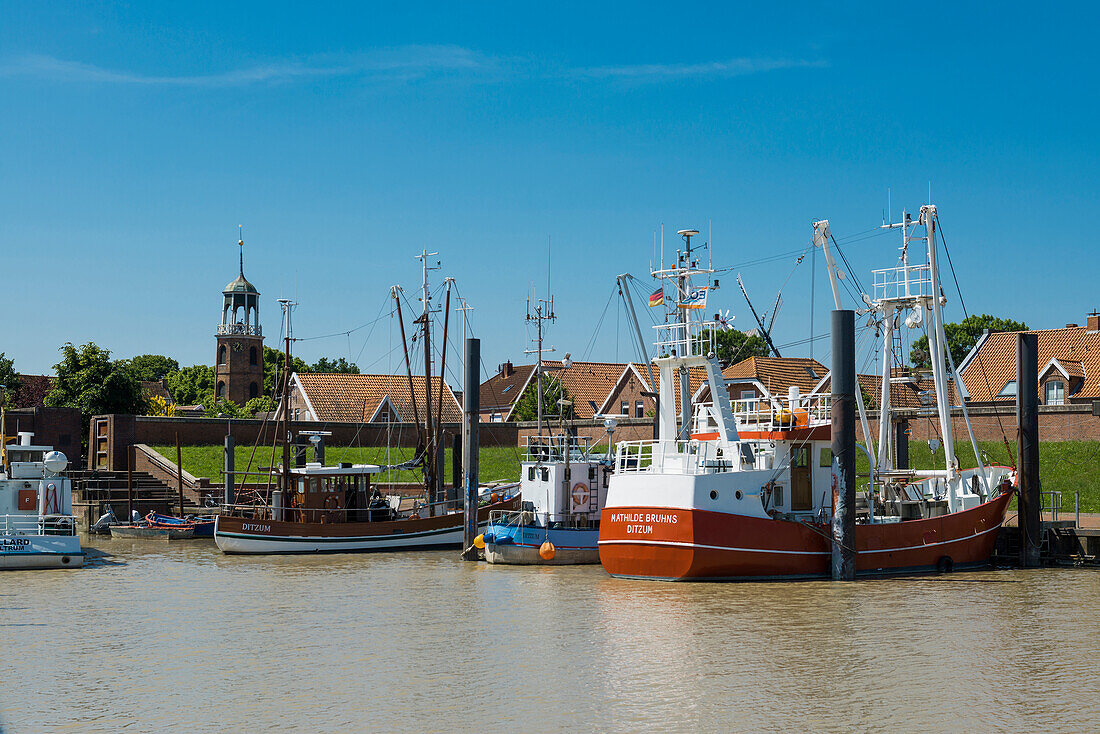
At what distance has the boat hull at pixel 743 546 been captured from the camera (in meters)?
27.3

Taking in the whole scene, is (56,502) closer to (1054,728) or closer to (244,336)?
(1054,728)

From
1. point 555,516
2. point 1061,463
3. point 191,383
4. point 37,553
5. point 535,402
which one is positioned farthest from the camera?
point 191,383

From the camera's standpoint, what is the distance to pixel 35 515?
114ft

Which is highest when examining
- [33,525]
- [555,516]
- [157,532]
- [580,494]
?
[580,494]

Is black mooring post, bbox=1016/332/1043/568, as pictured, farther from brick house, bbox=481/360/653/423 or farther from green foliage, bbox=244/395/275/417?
green foliage, bbox=244/395/275/417

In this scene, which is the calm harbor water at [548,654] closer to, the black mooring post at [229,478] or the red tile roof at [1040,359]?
the black mooring post at [229,478]

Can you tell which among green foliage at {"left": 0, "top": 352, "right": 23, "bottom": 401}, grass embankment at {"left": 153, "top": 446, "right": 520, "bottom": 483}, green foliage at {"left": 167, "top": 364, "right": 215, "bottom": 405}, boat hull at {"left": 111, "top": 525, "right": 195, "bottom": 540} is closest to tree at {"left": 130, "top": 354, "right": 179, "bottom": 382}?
green foliage at {"left": 167, "top": 364, "right": 215, "bottom": 405}

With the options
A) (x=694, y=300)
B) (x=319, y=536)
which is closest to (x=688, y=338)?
(x=694, y=300)

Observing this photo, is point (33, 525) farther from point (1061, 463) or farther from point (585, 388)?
point (585, 388)

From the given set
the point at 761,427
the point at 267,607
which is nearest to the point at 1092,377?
the point at 761,427

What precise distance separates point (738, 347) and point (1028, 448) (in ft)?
174

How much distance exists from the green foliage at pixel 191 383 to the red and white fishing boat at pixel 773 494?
89130 mm

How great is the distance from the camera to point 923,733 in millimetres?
14297

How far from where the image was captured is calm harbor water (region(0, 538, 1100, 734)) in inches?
600
